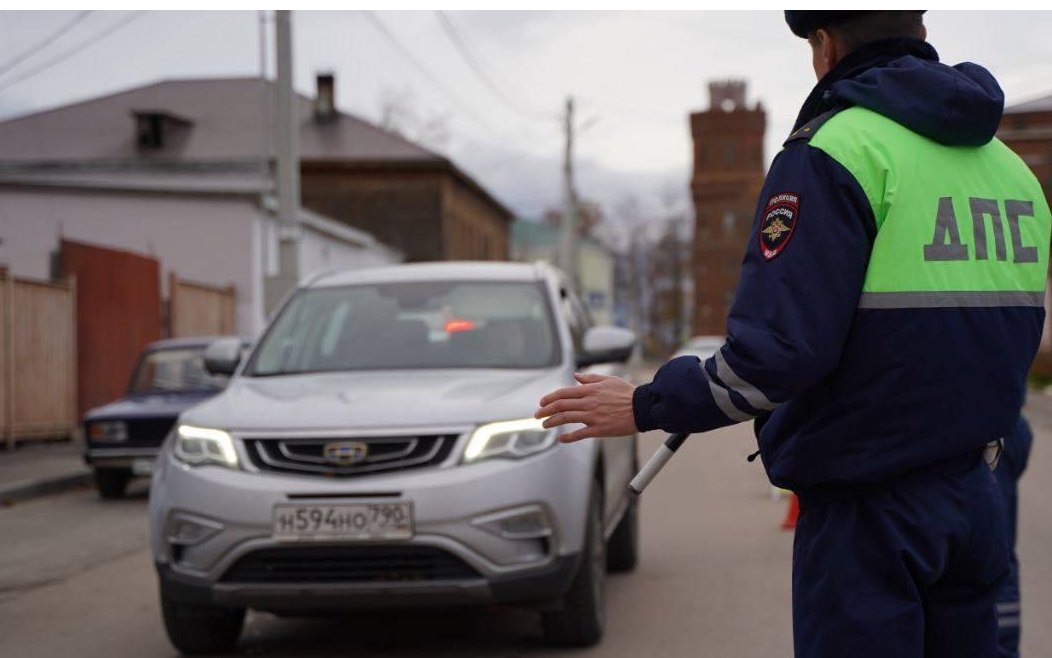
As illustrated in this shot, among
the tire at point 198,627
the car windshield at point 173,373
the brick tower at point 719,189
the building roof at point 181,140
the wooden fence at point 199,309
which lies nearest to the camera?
the tire at point 198,627

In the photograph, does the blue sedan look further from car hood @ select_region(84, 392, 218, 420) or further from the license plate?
the license plate

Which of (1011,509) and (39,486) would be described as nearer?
(1011,509)

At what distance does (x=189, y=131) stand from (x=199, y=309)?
88.7ft

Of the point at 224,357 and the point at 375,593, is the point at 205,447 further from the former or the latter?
the point at 224,357

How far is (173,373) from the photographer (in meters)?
14.5

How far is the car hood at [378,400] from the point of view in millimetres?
5633

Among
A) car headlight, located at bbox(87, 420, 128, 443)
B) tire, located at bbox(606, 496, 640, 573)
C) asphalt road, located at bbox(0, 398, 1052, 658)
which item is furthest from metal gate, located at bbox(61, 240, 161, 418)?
tire, located at bbox(606, 496, 640, 573)

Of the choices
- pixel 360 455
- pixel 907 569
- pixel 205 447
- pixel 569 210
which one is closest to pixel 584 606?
pixel 360 455

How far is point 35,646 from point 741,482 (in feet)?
29.2

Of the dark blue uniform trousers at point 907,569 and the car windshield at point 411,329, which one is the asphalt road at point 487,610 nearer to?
the car windshield at point 411,329

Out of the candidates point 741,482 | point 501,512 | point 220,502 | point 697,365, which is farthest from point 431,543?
point 741,482

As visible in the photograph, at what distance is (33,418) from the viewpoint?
18141mm

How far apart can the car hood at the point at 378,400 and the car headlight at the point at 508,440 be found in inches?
1.7

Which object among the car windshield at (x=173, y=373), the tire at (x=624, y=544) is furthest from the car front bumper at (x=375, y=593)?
the car windshield at (x=173, y=373)
